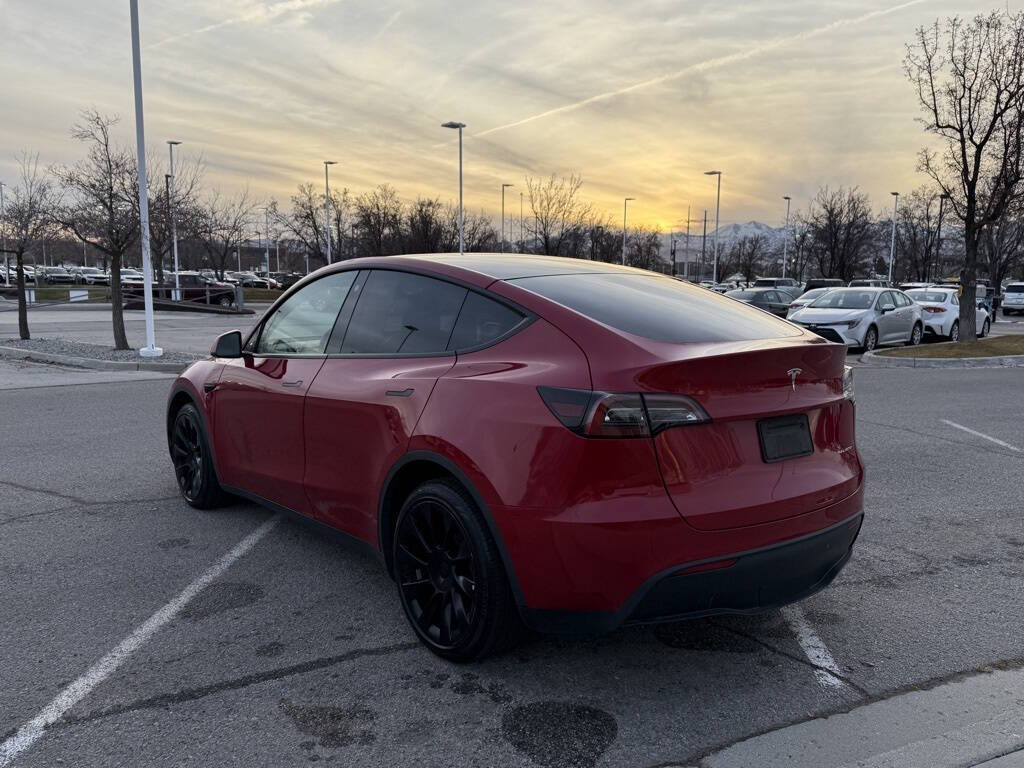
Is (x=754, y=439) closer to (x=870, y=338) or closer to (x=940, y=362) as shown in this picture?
(x=940, y=362)

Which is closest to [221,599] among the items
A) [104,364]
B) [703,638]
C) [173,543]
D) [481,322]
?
[173,543]

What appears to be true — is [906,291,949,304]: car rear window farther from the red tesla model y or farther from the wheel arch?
the wheel arch

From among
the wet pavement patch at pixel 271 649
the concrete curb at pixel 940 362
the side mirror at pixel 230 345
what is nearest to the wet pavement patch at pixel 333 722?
the wet pavement patch at pixel 271 649

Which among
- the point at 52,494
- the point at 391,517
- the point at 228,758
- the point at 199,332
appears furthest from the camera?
the point at 199,332

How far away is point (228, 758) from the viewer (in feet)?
8.46

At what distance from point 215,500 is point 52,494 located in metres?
1.39

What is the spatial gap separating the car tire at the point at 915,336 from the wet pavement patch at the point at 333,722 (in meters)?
19.7

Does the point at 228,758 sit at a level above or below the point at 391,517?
below

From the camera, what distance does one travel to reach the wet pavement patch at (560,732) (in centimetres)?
261

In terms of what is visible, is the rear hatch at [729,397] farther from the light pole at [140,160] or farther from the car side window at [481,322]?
the light pole at [140,160]

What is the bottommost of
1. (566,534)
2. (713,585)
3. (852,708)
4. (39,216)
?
(852,708)

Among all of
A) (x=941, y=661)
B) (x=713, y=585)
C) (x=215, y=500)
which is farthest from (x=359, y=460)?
(x=941, y=661)

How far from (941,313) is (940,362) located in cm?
642

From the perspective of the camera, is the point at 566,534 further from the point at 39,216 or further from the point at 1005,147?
the point at 39,216
